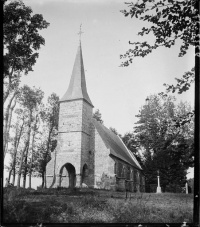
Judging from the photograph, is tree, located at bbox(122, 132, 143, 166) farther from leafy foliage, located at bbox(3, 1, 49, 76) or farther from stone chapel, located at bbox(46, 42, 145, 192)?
leafy foliage, located at bbox(3, 1, 49, 76)

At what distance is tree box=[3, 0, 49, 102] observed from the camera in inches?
287

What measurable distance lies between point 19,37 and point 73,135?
21294 millimetres

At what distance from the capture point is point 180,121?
18.6ft

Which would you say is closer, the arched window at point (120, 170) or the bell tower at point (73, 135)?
the bell tower at point (73, 135)

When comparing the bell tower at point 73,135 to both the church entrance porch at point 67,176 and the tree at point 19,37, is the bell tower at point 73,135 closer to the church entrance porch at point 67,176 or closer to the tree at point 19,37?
the church entrance porch at point 67,176

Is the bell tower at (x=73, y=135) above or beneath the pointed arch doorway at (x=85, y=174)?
above

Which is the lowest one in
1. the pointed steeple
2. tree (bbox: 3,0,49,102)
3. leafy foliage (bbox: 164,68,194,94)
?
leafy foliage (bbox: 164,68,194,94)

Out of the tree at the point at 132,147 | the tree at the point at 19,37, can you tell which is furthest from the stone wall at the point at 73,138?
the tree at the point at 19,37

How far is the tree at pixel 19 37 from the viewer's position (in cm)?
728

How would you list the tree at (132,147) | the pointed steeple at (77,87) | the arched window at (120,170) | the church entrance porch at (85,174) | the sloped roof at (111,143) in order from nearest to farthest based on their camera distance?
the church entrance porch at (85,174) < the pointed steeple at (77,87) < the arched window at (120,170) < the sloped roof at (111,143) < the tree at (132,147)

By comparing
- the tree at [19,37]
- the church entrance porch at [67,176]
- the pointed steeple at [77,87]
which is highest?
the pointed steeple at [77,87]

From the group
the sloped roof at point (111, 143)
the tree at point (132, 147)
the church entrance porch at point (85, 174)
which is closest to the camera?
the church entrance porch at point (85, 174)

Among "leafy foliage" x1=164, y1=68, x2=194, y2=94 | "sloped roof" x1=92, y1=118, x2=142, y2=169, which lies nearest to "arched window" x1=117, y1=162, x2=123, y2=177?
"sloped roof" x1=92, y1=118, x2=142, y2=169

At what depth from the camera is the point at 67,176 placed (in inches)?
1168
